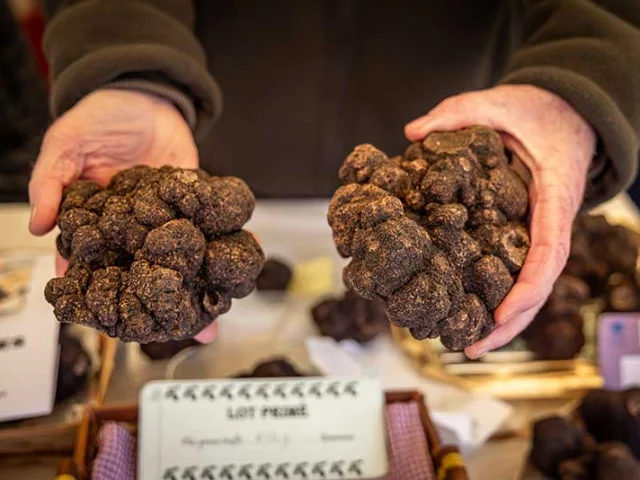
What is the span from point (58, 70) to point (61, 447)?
72 cm

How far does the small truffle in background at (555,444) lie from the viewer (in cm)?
137

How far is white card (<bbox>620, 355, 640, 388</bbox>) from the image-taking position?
5.13ft

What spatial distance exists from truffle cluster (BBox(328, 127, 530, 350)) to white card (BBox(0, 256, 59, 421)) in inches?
26.8

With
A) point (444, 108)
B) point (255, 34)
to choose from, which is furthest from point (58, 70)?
point (444, 108)

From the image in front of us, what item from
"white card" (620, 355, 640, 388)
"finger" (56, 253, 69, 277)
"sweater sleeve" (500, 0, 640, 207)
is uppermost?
"sweater sleeve" (500, 0, 640, 207)

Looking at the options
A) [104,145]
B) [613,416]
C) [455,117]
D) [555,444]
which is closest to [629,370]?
[613,416]

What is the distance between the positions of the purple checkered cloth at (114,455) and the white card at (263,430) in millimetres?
26

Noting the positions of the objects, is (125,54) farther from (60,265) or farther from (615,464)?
(615,464)

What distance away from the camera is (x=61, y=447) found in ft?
4.31

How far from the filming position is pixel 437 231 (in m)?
0.96

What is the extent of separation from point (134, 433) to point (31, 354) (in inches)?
13.6

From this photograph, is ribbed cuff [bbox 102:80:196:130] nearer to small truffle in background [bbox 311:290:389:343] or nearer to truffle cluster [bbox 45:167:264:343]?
truffle cluster [bbox 45:167:264:343]

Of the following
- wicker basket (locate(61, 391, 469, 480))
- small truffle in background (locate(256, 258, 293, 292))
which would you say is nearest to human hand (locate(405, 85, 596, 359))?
wicker basket (locate(61, 391, 469, 480))

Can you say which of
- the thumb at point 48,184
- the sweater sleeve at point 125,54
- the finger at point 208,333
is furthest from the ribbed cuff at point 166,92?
the finger at point 208,333
